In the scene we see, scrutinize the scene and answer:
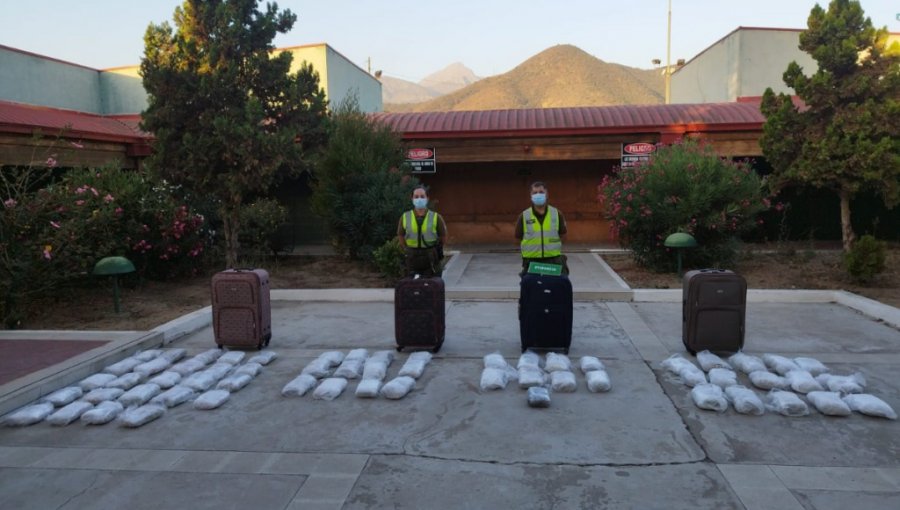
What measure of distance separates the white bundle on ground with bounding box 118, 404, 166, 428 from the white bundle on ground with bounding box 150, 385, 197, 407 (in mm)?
106

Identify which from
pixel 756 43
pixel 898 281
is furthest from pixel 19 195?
pixel 756 43

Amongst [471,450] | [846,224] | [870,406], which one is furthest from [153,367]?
[846,224]

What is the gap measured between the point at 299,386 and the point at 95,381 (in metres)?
2.05

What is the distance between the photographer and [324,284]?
1164 cm

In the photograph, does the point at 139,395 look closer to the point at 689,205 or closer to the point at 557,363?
the point at 557,363

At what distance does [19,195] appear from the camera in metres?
9.02

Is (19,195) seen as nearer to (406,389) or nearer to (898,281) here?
(406,389)

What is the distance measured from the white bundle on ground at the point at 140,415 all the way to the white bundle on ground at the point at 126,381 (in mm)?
754

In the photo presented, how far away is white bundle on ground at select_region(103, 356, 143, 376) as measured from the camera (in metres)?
6.42

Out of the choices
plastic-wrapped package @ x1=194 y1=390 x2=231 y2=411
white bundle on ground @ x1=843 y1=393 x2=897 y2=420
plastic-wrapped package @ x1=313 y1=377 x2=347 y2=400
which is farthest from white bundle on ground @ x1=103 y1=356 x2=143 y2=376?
white bundle on ground @ x1=843 y1=393 x2=897 y2=420

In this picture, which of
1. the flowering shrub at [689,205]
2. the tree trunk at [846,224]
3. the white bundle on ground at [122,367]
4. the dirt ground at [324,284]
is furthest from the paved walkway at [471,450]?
the tree trunk at [846,224]

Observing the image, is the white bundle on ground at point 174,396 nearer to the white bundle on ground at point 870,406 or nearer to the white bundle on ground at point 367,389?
the white bundle on ground at point 367,389

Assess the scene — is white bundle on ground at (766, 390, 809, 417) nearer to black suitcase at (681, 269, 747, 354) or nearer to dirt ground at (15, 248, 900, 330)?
black suitcase at (681, 269, 747, 354)

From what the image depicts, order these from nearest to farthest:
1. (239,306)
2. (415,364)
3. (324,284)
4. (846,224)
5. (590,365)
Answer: (590,365) < (415,364) < (239,306) < (324,284) < (846,224)
